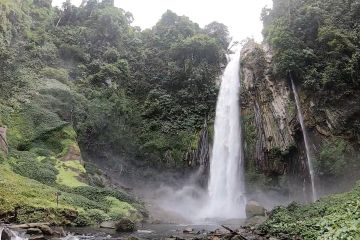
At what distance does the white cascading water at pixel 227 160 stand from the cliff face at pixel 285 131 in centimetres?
77

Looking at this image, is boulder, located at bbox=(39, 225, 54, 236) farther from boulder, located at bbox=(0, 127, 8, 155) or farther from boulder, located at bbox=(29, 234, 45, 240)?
boulder, located at bbox=(0, 127, 8, 155)

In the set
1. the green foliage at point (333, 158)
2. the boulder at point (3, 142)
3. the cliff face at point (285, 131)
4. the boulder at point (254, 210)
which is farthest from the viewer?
the cliff face at point (285, 131)

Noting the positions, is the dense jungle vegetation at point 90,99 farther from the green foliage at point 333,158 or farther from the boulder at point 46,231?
the green foliage at point 333,158

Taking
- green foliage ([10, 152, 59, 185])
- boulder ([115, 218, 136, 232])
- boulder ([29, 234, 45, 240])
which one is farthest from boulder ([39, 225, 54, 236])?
green foliage ([10, 152, 59, 185])

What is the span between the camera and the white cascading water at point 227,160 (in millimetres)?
27766

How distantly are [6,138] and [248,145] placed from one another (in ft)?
57.2

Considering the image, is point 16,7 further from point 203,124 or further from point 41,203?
point 41,203

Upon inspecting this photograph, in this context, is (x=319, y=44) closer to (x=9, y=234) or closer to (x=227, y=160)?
(x=227, y=160)

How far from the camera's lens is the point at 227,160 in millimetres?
29750

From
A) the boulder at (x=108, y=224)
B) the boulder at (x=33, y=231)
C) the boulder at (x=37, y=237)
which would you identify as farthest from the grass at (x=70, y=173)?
the boulder at (x=37, y=237)

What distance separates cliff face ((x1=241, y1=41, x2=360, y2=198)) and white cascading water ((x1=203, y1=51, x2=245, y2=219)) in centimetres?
77

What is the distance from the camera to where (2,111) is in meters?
24.6

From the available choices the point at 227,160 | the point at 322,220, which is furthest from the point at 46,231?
the point at 227,160

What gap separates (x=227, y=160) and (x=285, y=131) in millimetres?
5321
